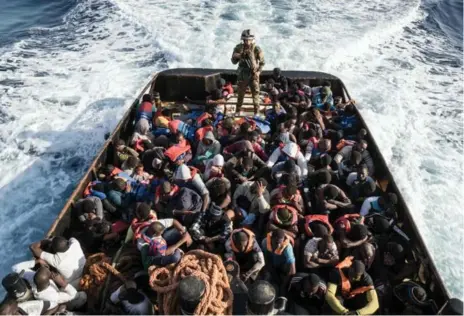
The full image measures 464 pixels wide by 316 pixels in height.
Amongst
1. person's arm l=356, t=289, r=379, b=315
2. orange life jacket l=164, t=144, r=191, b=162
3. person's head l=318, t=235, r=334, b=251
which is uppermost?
person's head l=318, t=235, r=334, b=251

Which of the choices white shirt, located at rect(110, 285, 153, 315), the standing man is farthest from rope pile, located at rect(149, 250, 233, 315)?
the standing man

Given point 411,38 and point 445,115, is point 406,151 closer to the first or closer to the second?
point 445,115

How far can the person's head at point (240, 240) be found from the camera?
443 cm

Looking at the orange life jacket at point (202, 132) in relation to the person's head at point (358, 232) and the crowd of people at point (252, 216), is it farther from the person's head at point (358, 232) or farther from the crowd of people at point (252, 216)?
the person's head at point (358, 232)

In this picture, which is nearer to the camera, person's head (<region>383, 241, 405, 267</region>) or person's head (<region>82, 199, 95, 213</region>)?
person's head (<region>383, 241, 405, 267</region>)

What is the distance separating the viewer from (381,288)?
437 cm

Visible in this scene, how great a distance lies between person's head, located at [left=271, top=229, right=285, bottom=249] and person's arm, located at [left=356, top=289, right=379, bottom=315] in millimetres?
1007

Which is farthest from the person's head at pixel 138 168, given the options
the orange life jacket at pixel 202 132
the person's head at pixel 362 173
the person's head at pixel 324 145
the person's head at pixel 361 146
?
the person's head at pixel 361 146

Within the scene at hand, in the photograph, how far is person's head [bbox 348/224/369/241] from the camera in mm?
4656

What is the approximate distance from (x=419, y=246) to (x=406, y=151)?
457 centimetres

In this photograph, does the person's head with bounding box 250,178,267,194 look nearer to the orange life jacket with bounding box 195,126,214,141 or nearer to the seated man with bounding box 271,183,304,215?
the seated man with bounding box 271,183,304,215

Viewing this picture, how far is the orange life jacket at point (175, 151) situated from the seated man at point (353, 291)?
298cm

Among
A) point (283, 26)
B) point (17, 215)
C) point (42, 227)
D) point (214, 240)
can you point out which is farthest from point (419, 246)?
point (283, 26)

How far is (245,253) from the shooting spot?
179 inches
